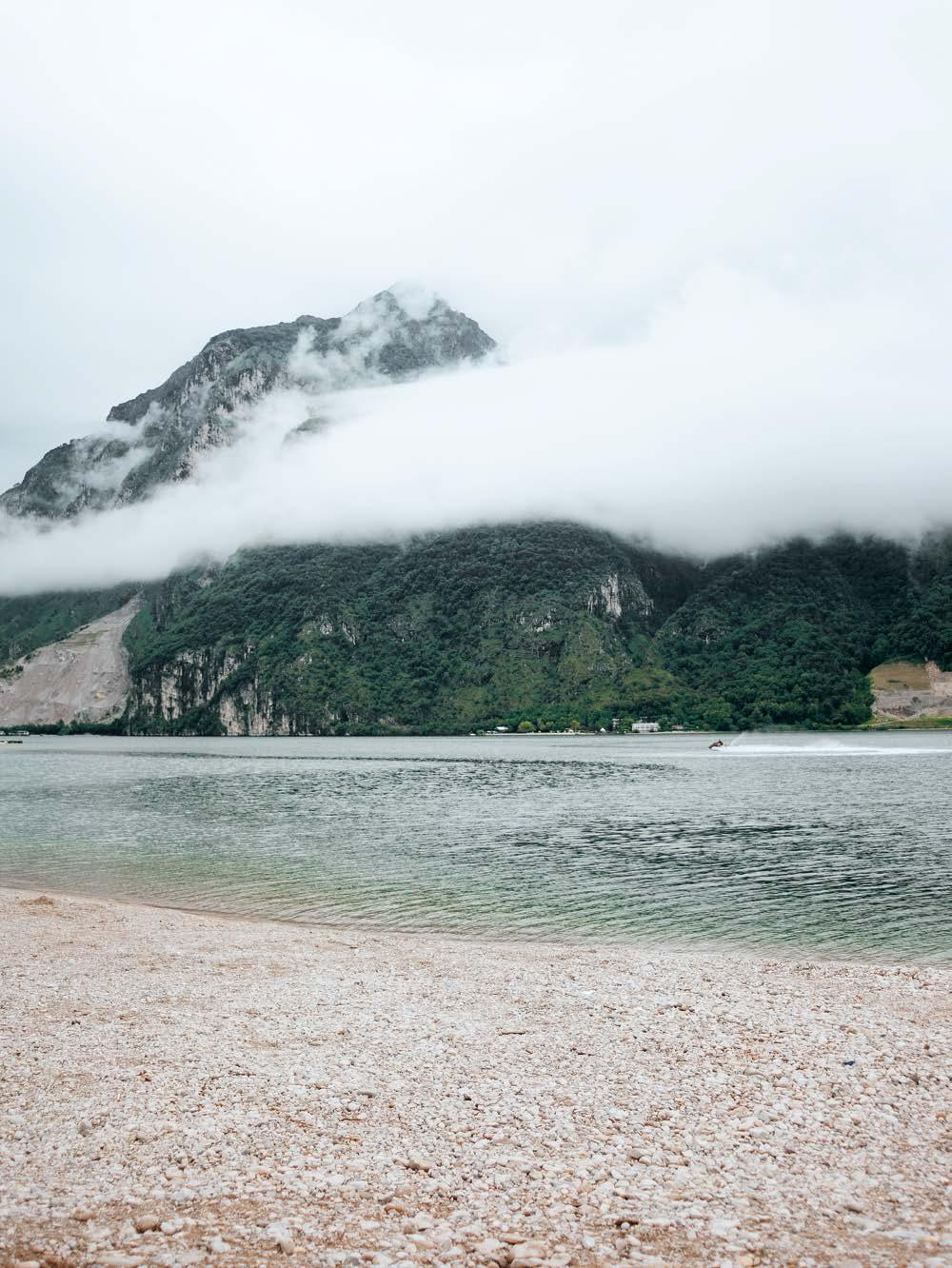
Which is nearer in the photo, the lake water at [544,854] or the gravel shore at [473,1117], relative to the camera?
the gravel shore at [473,1117]

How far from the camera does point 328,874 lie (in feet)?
117

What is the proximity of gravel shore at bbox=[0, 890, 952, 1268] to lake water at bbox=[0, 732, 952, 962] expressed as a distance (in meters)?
7.96

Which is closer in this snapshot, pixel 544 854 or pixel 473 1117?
pixel 473 1117

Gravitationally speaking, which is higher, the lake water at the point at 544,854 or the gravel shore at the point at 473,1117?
the gravel shore at the point at 473,1117

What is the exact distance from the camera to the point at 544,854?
134 feet

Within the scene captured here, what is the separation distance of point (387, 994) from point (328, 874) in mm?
19455

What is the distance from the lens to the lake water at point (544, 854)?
26.5 meters

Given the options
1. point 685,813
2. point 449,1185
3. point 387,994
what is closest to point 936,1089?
point 449,1185

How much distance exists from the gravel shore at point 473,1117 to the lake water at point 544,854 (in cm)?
796

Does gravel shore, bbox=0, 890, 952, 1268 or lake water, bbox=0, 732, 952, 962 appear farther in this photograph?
lake water, bbox=0, 732, 952, 962

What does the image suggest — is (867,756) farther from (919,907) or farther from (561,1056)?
(561,1056)

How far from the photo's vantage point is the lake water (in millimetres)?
26453

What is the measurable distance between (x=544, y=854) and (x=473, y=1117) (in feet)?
101

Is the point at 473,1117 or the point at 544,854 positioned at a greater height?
the point at 473,1117
